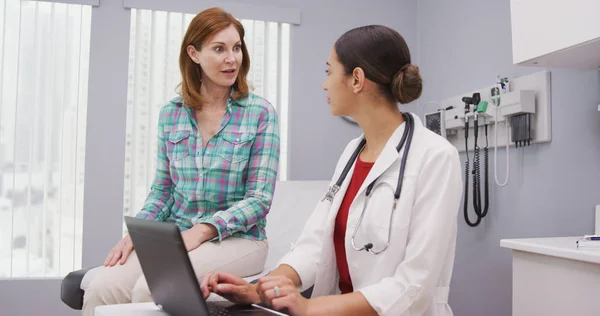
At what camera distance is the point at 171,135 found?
6.07 feet

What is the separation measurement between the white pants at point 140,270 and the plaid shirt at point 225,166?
6 centimetres

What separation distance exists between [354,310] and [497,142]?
166cm

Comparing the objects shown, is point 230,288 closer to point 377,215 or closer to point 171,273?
point 171,273

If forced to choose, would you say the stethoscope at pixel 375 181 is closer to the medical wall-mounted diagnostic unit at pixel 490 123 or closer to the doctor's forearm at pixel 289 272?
the doctor's forearm at pixel 289 272

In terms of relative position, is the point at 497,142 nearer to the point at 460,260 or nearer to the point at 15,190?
the point at 460,260

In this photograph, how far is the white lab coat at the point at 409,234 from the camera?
1184 mm

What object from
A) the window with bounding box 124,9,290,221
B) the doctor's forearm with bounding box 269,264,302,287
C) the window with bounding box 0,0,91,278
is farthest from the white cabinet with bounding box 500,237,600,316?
the window with bounding box 0,0,91,278

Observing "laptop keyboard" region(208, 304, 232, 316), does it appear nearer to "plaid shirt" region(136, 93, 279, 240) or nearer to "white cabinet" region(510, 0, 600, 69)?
"plaid shirt" region(136, 93, 279, 240)

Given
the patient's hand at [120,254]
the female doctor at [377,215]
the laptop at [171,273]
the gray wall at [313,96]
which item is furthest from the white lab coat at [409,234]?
the gray wall at [313,96]

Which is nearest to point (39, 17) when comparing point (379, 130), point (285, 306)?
A: point (379, 130)

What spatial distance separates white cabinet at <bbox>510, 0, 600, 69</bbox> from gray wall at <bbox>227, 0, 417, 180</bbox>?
1.44 m

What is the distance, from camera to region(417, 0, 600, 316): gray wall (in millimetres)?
2146

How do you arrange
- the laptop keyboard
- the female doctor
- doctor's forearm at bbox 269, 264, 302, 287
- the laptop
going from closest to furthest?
the laptop, the laptop keyboard, the female doctor, doctor's forearm at bbox 269, 264, 302, 287

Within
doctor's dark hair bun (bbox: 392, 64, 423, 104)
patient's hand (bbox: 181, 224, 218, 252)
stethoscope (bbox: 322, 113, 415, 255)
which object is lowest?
patient's hand (bbox: 181, 224, 218, 252)
